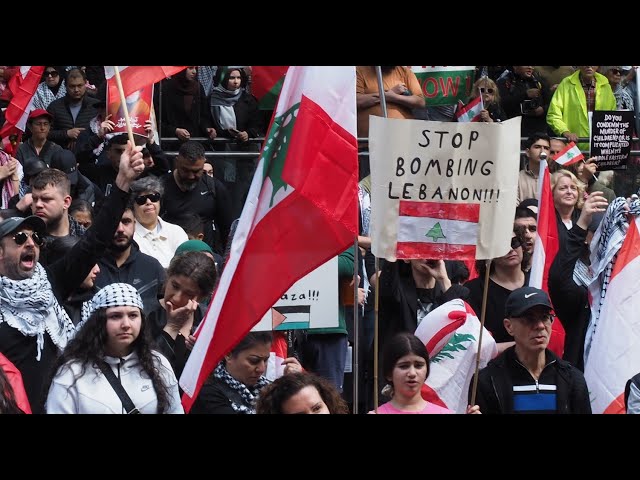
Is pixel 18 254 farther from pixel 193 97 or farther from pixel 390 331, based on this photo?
pixel 193 97

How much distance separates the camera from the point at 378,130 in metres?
6.64

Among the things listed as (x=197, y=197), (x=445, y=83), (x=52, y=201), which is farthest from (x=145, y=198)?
(x=445, y=83)

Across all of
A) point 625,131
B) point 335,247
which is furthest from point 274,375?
point 625,131

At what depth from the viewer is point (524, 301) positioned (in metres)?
7.47

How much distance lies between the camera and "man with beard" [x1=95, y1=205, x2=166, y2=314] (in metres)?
8.66

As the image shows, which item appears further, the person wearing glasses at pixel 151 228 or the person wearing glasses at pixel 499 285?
the person wearing glasses at pixel 151 228

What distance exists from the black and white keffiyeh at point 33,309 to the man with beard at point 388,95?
191 inches

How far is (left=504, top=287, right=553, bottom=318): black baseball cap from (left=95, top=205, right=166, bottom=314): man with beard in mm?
2221

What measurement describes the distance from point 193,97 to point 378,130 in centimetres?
763

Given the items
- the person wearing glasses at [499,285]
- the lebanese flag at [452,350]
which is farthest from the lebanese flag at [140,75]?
the lebanese flag at [452,350]

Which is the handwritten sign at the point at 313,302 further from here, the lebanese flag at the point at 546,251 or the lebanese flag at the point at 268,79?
the lebanese flag at the point at 268,79

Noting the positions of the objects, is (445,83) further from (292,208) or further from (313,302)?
(292,208)

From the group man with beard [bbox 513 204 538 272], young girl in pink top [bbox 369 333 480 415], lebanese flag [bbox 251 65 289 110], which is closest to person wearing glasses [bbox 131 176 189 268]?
lebanese flag [bbox 251 65 289 110]

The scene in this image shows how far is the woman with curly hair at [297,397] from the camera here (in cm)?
604
